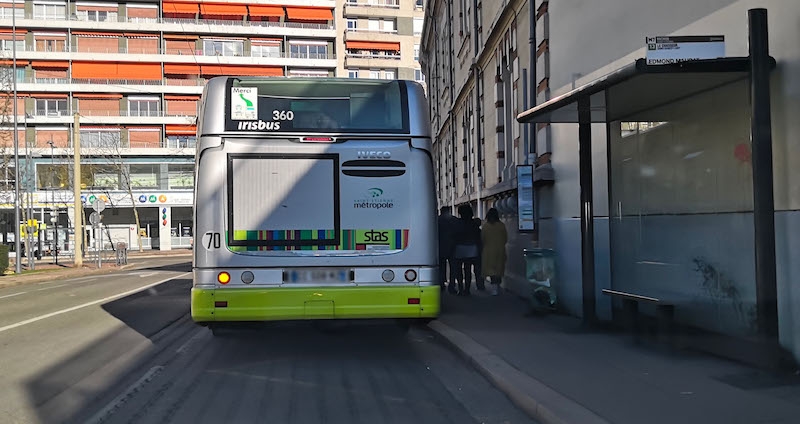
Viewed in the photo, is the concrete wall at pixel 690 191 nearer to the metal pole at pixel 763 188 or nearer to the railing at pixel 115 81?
the metal pole at pixel 763 188

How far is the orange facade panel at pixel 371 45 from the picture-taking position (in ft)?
212

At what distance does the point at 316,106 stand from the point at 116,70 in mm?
57711

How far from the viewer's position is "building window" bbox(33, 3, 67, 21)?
59.6 metres

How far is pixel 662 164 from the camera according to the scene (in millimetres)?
8422

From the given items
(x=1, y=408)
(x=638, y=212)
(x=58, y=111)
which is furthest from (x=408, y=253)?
(x=58, y=111)

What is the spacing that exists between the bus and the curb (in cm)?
76

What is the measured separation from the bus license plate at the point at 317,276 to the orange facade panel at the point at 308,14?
194ft

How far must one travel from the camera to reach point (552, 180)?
1159cm

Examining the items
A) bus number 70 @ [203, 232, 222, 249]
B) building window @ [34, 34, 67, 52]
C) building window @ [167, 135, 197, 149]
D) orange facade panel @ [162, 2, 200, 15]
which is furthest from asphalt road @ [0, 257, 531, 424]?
building window @ [34, 34, 67, 52]

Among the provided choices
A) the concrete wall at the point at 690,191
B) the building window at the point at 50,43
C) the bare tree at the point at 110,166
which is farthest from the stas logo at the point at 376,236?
the building window at the point at 50,43

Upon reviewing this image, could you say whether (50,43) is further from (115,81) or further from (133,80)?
(133,80)

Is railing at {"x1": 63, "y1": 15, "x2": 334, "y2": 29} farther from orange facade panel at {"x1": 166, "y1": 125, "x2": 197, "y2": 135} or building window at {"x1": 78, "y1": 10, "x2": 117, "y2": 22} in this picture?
orange facade panel at {"x1": 166, "y1": 125, "x2": 197, "y2": 135}

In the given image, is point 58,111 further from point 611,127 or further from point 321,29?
point 611,127

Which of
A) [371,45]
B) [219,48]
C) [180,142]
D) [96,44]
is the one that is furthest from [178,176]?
[371,45]
